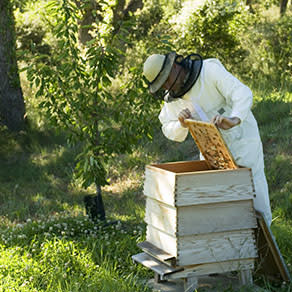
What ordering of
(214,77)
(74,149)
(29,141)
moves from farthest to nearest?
(29,141)
(74,149)
(214,77)

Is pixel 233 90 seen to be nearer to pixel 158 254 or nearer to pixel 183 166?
pixel 183 166

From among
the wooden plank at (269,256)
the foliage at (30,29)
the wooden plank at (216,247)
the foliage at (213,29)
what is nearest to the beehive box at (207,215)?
the wooden plank at (216,247)

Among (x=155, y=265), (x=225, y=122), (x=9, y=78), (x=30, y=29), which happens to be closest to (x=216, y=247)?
(x=155, y=265)

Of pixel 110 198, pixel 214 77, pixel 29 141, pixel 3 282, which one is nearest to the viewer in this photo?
pixel 214 77

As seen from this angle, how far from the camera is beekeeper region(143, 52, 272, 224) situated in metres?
3.77

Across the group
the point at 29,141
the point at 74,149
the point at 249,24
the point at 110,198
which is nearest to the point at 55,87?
the point at 110,198

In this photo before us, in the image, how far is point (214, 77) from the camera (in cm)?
382

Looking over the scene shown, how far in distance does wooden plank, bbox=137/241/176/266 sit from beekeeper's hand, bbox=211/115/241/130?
3.11 ft

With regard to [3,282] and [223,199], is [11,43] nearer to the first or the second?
[3,282]

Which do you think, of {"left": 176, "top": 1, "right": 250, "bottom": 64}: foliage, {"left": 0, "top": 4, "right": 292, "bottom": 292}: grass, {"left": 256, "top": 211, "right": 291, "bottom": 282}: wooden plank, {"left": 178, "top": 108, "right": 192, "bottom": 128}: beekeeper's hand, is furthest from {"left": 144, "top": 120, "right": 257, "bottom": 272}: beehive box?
{"left": 176, "top": 1, "right": 250, "bottom": 64}: foliage

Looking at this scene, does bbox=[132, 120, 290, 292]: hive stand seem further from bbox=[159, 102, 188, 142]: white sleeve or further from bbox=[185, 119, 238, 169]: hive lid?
bbox=[159, 102, 188, 142]: white sleeve

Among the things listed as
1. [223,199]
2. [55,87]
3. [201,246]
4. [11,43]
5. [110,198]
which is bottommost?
[110,198]

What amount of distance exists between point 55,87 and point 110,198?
2196 millimetres

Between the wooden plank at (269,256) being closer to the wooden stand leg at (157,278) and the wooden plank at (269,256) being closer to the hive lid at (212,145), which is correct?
the hive lid at (212,145)
